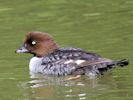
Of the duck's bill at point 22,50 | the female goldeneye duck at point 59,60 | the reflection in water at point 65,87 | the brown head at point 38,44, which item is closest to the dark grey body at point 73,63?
the female goldeneye duck at point 59,60

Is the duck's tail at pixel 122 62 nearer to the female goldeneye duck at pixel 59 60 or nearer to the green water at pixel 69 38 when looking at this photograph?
the female goldeneye duck at pixel 59 60

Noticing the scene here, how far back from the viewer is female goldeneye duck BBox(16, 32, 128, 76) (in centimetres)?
1534

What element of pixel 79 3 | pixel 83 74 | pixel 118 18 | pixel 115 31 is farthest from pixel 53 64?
pixel 79 3

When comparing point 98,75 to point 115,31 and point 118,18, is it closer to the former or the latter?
point 115,31

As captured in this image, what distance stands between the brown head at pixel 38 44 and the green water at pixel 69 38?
32cm

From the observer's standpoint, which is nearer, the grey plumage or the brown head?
the grey plumage

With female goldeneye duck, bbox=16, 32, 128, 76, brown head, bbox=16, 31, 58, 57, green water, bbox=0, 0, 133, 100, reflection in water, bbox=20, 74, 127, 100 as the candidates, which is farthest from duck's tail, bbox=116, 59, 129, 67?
brown head, bbox=16, 31, 58, 57

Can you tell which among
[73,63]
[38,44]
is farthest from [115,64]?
[38,44]

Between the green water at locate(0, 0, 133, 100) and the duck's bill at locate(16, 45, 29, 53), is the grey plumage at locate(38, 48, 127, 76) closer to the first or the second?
the green water at locate(0, 0, 133, 100)

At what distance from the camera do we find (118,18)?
1994 cm

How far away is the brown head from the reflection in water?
921 millimetres

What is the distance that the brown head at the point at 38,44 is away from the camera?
54.2 feet

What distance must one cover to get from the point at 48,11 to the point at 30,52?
4763 mm

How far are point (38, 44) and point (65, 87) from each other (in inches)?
87.8
